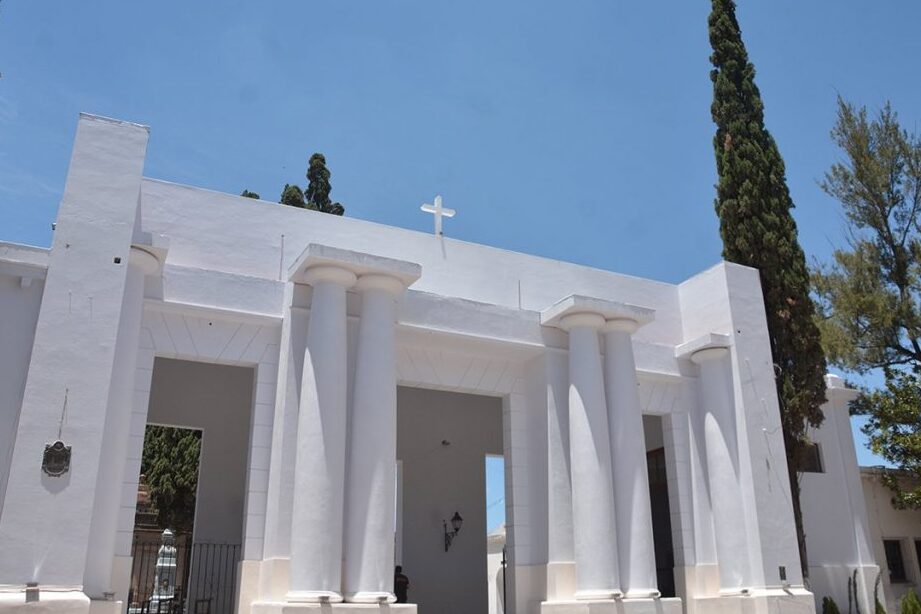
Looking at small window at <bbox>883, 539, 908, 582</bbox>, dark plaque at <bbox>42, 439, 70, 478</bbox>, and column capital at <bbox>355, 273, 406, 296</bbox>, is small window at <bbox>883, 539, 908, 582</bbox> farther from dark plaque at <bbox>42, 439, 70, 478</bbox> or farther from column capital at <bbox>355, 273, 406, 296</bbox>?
dark plaque at <bbox>42, 439, 70, 478</bbox>

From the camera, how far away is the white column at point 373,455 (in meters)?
9.05

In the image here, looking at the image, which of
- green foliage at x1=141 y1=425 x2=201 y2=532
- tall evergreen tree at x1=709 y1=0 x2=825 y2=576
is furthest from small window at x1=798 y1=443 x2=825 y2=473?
green foliage at x1=141 y1=425 x2=201 y2=532

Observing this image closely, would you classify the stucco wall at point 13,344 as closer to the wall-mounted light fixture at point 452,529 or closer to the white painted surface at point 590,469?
the white painted surface at point 590,469

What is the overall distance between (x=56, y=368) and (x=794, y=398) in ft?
35.6

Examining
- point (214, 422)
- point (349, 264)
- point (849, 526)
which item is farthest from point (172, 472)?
point (849, 526)

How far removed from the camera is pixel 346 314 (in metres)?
10.1

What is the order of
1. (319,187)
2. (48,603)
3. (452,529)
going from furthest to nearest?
(319,187), (452,529), (48,603)

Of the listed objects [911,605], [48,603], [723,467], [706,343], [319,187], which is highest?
[319,187]

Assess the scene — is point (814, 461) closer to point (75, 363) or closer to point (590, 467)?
point (590, 467)

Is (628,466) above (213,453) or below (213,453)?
below

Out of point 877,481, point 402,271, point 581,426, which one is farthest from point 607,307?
point 877,481

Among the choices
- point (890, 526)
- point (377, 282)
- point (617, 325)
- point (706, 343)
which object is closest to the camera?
point (377, 282)

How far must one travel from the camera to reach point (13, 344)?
27.7ft

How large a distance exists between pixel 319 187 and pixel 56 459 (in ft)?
51.7
